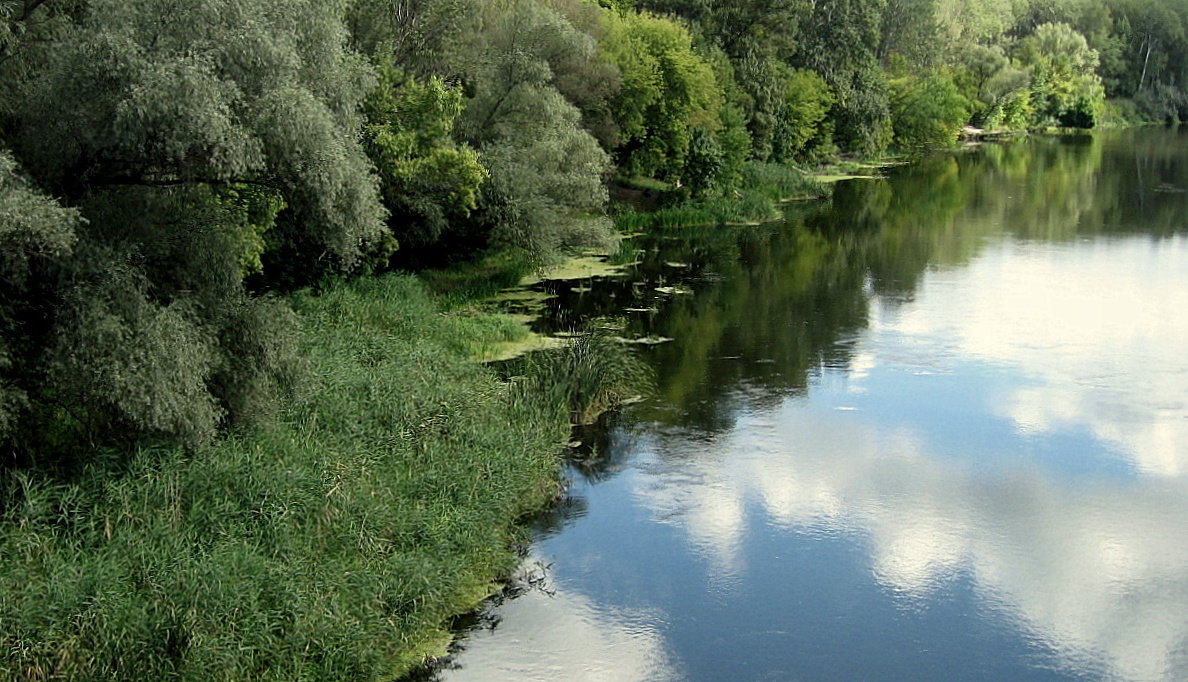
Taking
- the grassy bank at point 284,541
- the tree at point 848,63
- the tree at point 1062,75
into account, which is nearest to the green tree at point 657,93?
the tree at point 848,63

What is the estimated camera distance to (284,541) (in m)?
11.6

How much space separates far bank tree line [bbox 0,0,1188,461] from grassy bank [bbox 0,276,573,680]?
0.74m

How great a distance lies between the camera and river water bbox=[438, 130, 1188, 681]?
1221cm

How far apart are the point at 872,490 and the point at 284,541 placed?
833 cm

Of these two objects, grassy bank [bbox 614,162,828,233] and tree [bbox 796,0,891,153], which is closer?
grassy bank [bbox 614,162,828,233]

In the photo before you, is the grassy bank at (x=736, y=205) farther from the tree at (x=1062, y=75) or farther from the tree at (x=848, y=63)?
the tree at (x=1062, y=75)

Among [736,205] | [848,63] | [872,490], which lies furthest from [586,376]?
[848,63]

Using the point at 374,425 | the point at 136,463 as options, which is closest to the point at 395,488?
the point at 374,425

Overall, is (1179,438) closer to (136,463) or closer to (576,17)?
(136,463)

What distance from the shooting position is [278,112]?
456 inches

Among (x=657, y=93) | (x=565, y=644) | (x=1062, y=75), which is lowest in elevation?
(x=565, y=644)

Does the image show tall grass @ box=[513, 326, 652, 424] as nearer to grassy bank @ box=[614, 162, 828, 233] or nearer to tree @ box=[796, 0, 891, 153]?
grassy bank @ box=[614, 162, 828, 233]

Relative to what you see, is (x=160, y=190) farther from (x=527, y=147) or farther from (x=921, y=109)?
(x=921, y=109)

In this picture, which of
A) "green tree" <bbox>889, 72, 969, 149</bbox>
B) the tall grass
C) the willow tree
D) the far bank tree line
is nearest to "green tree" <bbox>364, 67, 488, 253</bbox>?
the far bank tree line
